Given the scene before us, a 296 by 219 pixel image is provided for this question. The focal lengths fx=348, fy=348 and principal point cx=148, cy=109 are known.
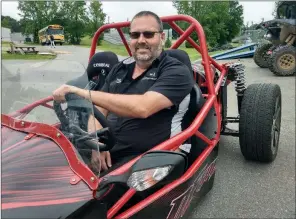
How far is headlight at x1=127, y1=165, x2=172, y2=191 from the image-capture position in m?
1.32

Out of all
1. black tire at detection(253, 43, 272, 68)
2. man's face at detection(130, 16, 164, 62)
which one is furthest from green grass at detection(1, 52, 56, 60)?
black tire at detection(253, 43, 272, 68)

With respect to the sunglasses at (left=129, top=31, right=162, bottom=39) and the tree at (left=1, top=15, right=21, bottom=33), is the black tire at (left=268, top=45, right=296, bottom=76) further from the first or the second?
the tree at (left=1, top=15, right=21, bottom=33)

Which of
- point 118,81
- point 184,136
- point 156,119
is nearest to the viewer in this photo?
point 184,136

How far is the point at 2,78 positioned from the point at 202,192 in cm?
159

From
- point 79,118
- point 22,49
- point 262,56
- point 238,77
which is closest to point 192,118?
point 79,118

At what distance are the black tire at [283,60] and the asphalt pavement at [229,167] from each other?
4254 millimetres

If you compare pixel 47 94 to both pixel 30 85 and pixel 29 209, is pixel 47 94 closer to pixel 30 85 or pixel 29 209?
pixel 30 85

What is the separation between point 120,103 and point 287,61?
8.08 m

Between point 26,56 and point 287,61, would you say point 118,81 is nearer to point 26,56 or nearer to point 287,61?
point 26,56

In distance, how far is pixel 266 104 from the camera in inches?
126

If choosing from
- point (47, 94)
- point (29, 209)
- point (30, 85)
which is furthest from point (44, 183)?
point (30, 85)

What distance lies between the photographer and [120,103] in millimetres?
1902

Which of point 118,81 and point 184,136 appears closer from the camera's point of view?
point 184,136

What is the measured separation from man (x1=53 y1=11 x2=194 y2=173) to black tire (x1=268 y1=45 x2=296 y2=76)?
7.11 m
